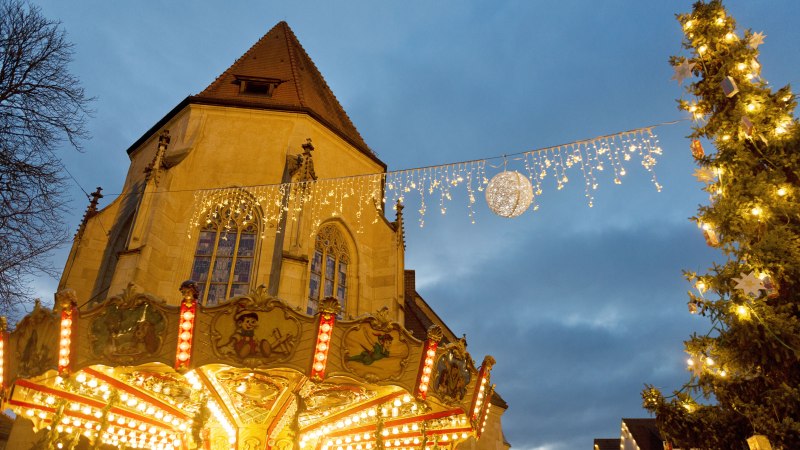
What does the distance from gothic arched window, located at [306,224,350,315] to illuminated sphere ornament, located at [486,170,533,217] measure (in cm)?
522

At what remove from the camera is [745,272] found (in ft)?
24.4

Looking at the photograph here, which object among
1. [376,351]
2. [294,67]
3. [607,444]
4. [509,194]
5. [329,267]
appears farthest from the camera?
[607,444]

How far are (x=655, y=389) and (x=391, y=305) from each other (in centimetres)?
731

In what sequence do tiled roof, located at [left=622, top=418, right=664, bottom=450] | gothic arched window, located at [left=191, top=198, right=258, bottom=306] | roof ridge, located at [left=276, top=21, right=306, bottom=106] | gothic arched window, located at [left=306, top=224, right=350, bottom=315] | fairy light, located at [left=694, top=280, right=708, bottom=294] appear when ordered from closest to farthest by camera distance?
fairy light, located at [left=694, top=280, right=708, bottom=294] < gothic arched window, located at [left=191, top=198, right=258, bottom=306] < gothic arched window, located at [left=306, top=224, right=350, bottom=315] < roof ridge, located at [left=276, top=21, right=306, bottom=106] < tiled roof, located at [left=622, top=418, right=664, bottom=450]

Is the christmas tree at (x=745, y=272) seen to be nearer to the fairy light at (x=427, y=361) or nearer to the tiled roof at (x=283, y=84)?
the fairy light at (x=427, y=361)

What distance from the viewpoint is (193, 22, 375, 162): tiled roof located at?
1534cm

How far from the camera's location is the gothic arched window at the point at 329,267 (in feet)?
43.4

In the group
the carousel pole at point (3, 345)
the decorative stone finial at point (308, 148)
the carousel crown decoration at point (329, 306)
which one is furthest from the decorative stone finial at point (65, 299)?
the decorative stone finial at point (308, 148)

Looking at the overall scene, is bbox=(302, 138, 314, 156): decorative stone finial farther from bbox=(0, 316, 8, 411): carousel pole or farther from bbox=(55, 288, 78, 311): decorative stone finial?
bbox=(0, 316, 8, 411): carousel pole

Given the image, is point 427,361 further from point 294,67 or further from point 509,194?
point 294,67

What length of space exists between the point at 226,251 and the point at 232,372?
4.43 meters

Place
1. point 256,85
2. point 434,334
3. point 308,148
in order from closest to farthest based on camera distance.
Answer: point 434,334, point 308,148, point 256,85

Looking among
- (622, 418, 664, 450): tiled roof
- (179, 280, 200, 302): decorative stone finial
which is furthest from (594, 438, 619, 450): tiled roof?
(179, 280, 200, 302): decorative stone finial

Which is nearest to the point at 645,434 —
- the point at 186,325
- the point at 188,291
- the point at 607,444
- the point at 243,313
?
the point at 607,444
